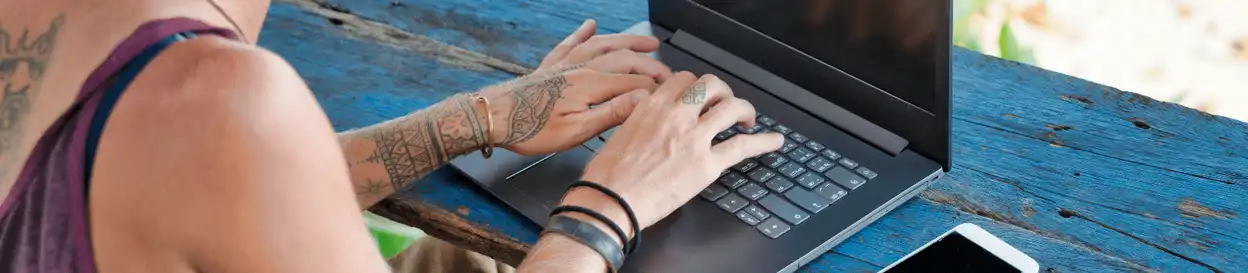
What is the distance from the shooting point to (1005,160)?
1.08m

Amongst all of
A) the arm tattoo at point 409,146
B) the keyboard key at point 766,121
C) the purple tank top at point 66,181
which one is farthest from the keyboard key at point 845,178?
the purple tank top at point 66,181

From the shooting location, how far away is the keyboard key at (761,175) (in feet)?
3.42

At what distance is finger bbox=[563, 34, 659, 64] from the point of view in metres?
1.22

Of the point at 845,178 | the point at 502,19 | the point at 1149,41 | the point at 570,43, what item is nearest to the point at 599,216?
the point at 845,178

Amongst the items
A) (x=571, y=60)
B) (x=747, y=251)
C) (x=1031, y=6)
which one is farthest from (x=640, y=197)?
(x=1031, y=6)

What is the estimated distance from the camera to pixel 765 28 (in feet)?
3.94

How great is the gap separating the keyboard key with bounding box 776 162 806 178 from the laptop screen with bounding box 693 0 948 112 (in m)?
0.11

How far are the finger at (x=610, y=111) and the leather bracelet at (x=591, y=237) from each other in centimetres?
17

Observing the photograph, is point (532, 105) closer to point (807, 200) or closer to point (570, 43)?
point (570, 43)

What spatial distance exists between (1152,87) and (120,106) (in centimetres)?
193

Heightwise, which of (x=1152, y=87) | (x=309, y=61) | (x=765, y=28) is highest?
(x=765, y=28)

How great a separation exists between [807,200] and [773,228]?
0.16 ft

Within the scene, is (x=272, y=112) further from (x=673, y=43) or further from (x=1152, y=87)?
(x=1152, y=87)

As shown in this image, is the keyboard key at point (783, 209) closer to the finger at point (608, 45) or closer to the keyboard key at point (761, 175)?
the keyboard key at point (761, 175)
